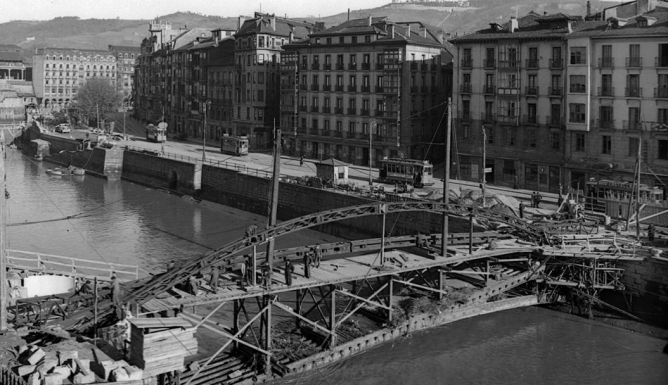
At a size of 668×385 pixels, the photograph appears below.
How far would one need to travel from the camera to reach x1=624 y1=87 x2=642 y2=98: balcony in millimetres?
65119

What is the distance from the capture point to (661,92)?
64000mm

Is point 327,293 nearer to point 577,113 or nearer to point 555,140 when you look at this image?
point 577,113

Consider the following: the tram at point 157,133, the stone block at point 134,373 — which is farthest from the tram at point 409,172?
the tram at point 157,133

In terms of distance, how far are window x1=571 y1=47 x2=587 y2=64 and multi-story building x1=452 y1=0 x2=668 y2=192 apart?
82 millimetres

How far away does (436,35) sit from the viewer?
98375 mm

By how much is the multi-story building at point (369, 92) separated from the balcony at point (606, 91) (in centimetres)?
2076

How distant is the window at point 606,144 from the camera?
67250mm

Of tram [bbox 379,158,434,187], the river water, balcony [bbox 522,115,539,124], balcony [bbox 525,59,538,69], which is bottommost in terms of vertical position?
the river water

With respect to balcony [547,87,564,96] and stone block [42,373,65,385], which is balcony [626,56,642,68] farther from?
stone block [42,373,65,385]

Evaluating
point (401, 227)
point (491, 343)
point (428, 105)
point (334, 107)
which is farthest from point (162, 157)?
point (491, 343)

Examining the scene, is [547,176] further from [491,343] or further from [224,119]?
[224,119]

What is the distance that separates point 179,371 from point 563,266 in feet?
79.1

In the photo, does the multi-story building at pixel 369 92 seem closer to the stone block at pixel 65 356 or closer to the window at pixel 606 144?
the window at pixel 606 144

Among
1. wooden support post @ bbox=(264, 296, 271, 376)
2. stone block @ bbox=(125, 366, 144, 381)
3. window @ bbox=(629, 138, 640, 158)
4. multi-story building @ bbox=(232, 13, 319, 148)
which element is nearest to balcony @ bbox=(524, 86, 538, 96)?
window @ bbox=(629, 138, 640, 158)
